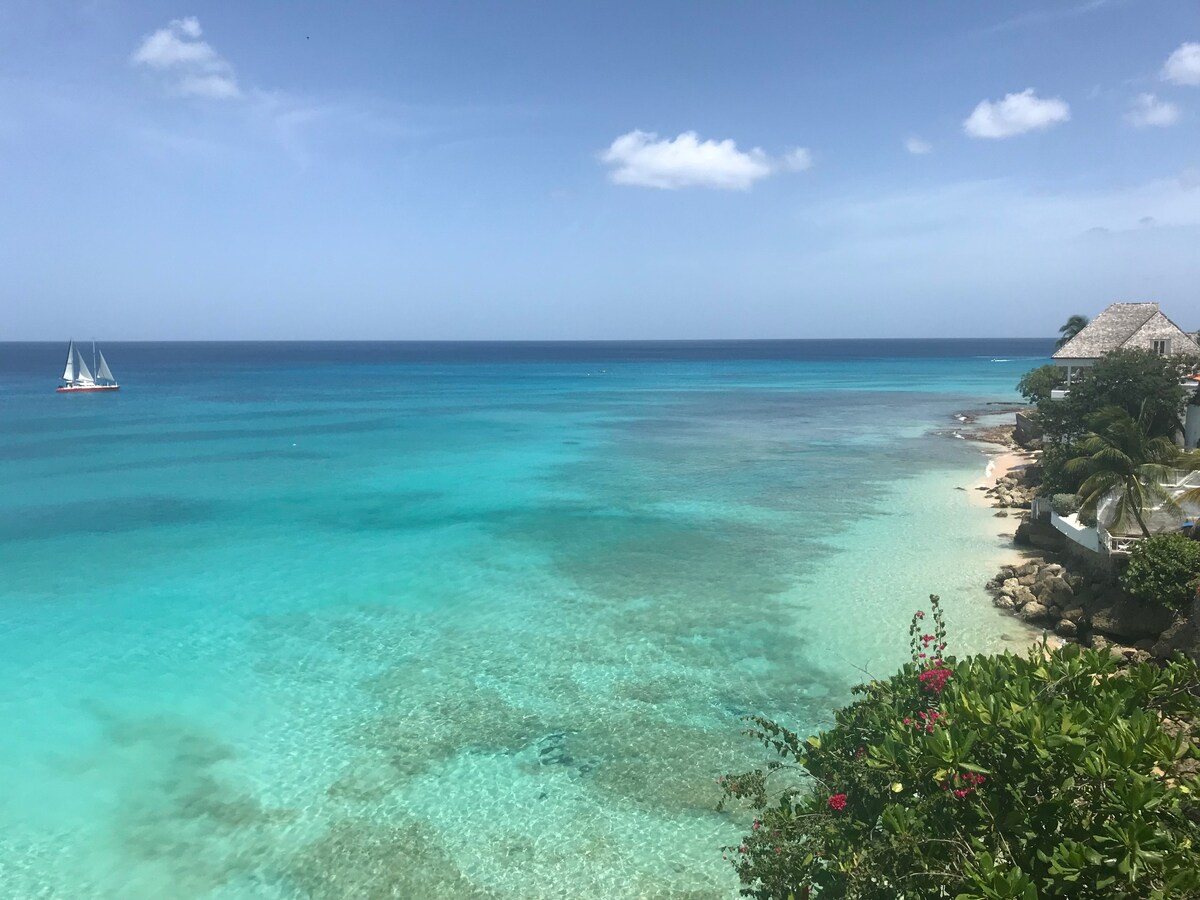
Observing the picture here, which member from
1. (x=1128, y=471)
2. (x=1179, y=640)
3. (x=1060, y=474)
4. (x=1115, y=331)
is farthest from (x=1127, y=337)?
(x=1179, y=640)

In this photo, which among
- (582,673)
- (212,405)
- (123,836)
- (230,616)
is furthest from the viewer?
(212,405)

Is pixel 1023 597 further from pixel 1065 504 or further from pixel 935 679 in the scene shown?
pixel 935 679

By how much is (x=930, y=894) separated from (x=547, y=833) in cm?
585

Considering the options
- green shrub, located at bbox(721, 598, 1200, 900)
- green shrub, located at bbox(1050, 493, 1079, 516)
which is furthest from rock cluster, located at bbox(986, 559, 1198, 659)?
green shrub, located at bbox(721, 598, 1200, 900)

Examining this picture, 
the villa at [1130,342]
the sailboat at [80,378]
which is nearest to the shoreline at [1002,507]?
the villa at [1130,342]

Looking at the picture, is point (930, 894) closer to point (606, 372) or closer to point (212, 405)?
point (212, 405)

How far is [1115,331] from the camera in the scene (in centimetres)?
3334

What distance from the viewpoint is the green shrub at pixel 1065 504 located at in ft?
64.1

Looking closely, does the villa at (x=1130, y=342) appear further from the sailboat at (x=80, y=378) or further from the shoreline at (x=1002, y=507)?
the sailboat at (x=80, y=378)

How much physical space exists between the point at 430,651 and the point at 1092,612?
13.2 meters

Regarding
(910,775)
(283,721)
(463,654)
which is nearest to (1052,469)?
(463,654)

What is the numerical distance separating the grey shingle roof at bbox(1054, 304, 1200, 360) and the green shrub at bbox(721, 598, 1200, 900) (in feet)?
98.8

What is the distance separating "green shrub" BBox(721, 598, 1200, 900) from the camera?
5141mm

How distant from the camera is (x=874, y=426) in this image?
165 ft
